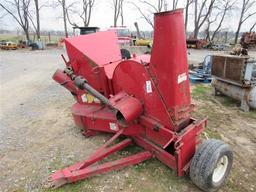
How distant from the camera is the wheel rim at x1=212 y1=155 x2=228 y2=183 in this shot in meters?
2.68

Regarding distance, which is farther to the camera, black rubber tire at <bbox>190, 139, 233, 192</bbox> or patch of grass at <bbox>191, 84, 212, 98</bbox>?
patch of grass at <bbox>191, 84, 212, 98</bbox>

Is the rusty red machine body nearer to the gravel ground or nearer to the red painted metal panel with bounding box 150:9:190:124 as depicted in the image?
the red painted metal panel with bounding box 150:9:190:124

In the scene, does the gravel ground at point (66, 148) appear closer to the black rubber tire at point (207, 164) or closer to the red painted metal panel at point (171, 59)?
the black rubber tire at point (207, 164)

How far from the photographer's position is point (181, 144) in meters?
2.59

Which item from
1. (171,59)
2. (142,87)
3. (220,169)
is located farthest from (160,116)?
(220,169)

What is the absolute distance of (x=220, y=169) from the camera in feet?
9.06

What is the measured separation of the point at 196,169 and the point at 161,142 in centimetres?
49

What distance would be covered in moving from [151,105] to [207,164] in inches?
33.4

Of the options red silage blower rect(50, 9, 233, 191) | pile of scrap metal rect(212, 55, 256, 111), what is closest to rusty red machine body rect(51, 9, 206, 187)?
red silage blower rect(50, 9, 233, 191)

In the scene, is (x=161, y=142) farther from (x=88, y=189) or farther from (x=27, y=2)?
(x=27, y=2)

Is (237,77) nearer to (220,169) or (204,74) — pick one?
(204,74)

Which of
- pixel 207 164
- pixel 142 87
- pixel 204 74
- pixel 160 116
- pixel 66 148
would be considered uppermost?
pixel 142 87

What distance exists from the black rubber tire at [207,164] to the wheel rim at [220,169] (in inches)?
1.9

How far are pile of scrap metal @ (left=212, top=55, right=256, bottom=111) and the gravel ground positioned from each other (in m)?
0.30
